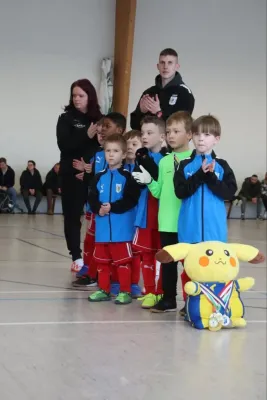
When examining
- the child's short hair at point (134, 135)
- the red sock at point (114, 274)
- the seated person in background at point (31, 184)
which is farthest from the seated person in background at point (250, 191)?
the child's short hair at point (134, 135)

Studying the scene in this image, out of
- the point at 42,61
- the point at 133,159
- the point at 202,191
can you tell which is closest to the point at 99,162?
the point at 133,159

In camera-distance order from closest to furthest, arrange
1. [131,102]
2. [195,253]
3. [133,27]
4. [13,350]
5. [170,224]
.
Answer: [13,350] < [195,253] < [170,224] < [133,27] < [131,102]

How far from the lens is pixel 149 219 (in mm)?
4348

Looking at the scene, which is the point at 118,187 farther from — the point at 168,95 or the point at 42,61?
the point at 42,61

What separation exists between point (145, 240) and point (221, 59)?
10987mm

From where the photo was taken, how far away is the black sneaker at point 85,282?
16.3ft

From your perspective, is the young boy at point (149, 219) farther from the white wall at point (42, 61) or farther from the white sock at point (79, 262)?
the white wall at point (42, 61)

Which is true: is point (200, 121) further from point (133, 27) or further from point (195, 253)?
point (133, 27)

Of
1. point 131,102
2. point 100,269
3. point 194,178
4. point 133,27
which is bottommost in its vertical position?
point 100,269

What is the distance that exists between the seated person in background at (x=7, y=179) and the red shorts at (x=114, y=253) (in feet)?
28.6

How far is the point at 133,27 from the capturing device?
1278cm

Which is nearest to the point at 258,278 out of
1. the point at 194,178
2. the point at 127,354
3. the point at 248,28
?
the point at 194,178

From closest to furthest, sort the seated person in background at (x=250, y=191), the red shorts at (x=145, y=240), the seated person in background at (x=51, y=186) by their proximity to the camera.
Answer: the red shorts at (x=145, y=240) < the seated person in background at (x=51, y=186) < the seated person in background at (x=250, y=191)

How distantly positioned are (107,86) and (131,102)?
2.46 ft
